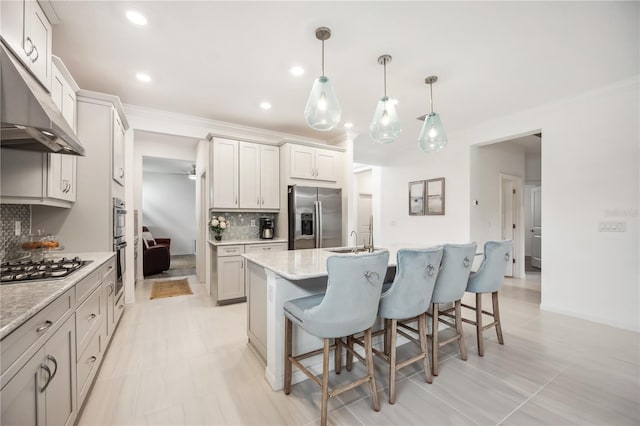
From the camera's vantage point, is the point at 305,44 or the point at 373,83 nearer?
the point at 305,44

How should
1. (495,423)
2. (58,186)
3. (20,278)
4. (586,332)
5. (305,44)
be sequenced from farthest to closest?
1. (586,332)
2. (305,44)
3. (58,186)
4. (495,423)
5. (20,278)

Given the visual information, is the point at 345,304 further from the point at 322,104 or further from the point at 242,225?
the point at 242,225

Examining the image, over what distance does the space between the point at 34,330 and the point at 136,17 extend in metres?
2.22

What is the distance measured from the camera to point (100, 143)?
8.92 feet

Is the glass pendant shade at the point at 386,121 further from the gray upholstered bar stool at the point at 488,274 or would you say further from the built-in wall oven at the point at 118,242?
the built-in wall oven at the point at 118,242

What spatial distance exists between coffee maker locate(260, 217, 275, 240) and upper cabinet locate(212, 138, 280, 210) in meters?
0.23

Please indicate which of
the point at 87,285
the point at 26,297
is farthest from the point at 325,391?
the point at 87,285

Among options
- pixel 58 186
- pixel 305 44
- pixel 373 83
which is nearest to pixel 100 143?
pixel 58 186

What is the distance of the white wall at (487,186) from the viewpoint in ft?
15.4

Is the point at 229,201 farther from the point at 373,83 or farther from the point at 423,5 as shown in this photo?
the point at 423,5

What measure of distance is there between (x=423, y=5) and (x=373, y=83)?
1146 mm

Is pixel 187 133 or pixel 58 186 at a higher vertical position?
pixel 187 133

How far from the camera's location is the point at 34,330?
3.65 ft

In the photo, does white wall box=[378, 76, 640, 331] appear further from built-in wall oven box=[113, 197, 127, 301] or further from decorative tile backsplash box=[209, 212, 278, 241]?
built-in wall oven box=[113, 197, 127, 301]
